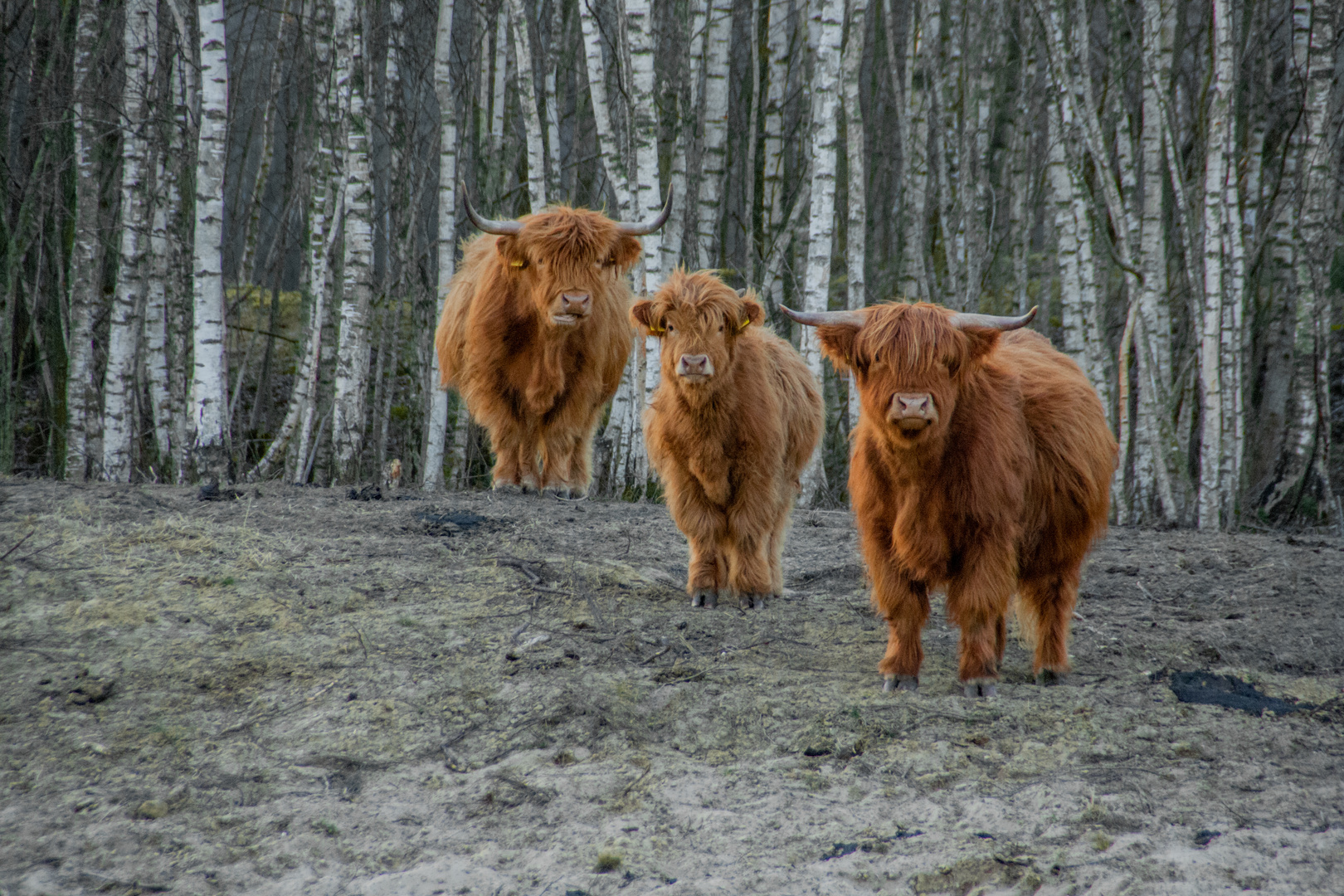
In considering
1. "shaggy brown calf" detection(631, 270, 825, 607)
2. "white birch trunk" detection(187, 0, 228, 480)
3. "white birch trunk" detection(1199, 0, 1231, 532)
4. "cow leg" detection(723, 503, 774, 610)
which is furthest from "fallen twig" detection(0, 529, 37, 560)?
"white birch trunk" detection(1199, 0, 1231, 532)

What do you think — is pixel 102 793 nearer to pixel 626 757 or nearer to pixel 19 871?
→ pixel 19 871

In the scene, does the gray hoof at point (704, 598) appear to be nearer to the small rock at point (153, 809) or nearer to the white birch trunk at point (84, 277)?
the small rock at point (153, 809)

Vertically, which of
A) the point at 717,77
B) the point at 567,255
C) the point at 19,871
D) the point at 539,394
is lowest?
the point at 19,871

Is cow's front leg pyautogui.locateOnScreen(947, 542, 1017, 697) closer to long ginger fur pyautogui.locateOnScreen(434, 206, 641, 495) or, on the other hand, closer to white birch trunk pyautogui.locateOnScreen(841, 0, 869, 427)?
long ginger fur pyautogui.locateOnScreen(434, 206, 641, 495)

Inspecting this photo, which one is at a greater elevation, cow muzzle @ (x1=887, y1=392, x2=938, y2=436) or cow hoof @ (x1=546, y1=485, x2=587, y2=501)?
cow muzzle @ (x1=887, y1=392, x2=938, y2=436)

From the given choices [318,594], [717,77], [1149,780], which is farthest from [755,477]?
[717,77]

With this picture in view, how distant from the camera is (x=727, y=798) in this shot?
2799mm

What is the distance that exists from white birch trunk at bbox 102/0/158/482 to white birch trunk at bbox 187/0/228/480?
4.60ft

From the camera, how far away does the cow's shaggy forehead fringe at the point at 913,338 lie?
3434 millimetres

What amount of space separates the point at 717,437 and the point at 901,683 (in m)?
1.67

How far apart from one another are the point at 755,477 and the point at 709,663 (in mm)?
1330

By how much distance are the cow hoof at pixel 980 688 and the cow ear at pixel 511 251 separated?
4308 mm

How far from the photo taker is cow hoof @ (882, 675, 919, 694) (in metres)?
3.64

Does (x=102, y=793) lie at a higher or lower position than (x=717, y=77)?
lower
